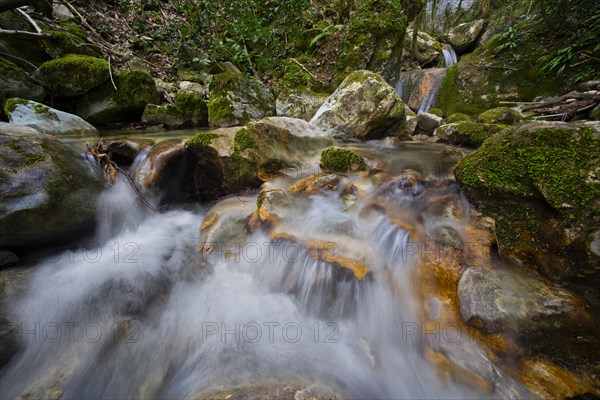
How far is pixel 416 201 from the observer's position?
3.13 metres

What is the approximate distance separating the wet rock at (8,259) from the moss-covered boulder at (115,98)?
4.60 metres

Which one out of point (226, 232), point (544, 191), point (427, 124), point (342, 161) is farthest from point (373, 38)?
point (226, 232)

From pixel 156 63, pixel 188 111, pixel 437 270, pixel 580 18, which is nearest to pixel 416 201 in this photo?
pixel 437 270

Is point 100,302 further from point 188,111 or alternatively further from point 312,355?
point 188,111

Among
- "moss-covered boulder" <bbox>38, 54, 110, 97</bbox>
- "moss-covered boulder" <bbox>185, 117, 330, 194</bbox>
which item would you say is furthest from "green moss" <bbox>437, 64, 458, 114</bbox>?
"moss-covered boulder" <bbox>38, 54, 110, 97</bbox>

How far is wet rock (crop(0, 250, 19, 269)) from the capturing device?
8.18ft

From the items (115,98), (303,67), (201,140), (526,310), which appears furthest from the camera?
(303,67)

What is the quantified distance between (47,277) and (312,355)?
269 centimetres

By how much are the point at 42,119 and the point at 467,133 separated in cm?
862

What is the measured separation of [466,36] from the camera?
17.9 metres

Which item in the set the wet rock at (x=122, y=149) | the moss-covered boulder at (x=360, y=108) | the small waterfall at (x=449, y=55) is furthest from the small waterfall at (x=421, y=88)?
the wet rock at (x=122, y=149)

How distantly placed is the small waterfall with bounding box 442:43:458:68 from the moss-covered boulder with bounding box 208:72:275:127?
1430 cm

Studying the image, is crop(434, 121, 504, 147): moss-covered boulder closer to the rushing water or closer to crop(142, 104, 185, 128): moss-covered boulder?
the rushing water

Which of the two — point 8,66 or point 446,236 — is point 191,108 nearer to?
point 8,66
